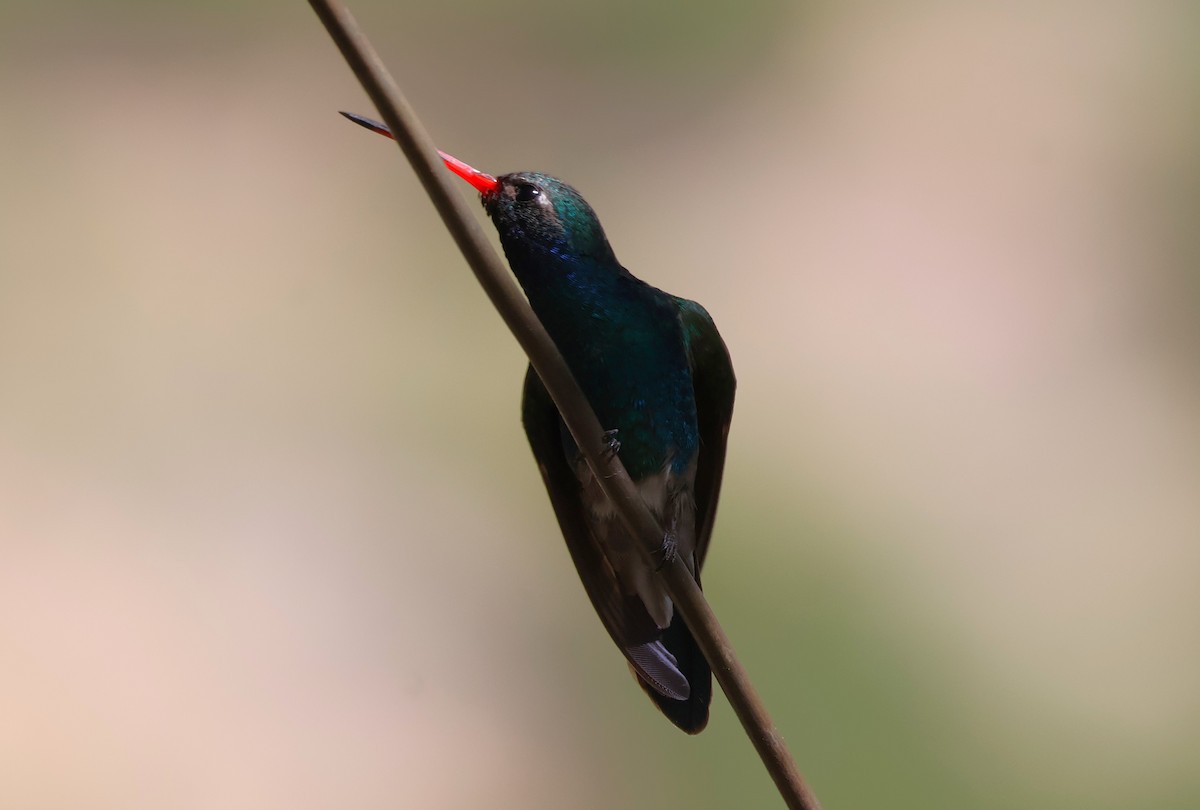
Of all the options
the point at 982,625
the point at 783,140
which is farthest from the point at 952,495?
the point at 783,140

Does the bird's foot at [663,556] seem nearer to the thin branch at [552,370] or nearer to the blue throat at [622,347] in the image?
the thin branch at [552,370]

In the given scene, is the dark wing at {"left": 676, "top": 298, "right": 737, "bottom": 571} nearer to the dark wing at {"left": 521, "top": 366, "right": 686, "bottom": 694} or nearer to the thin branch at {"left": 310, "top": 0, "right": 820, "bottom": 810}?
the dark wing at {"left": 521, "top": 366, "right": 686, "bottom": 694}

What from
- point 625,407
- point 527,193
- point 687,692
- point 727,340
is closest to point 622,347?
point 625,407

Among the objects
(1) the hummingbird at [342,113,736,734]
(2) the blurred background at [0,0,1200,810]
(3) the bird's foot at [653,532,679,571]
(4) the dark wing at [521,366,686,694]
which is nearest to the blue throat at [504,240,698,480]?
(1) the hummingbird at [342,113,736,734]

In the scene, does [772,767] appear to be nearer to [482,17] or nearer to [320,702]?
[320,702]

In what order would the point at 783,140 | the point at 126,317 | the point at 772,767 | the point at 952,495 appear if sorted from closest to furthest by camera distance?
the point at 772,767 → the point at 126,317 → the point at 952,495 → the point at 783,140

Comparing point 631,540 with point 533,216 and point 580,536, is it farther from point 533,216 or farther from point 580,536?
point 533,216
